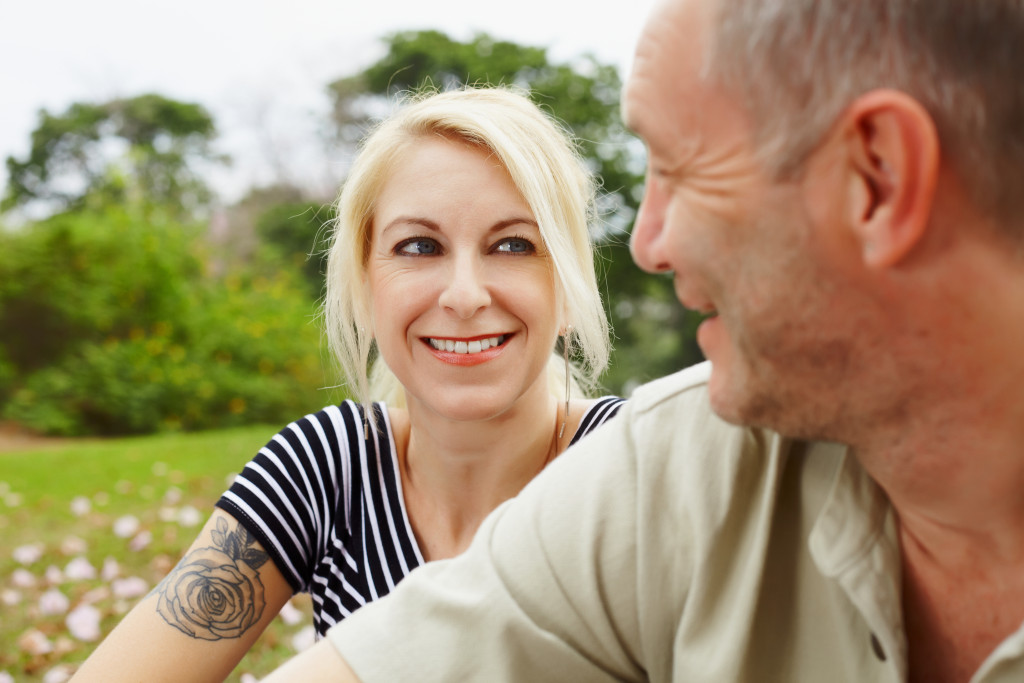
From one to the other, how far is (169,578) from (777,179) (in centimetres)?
175

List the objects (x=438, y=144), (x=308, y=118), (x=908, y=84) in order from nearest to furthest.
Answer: (x=908, y=84) < (x=438, y=144) < (x=308, y=118)

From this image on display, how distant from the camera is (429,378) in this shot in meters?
2.38

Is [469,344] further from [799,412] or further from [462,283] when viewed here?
[799,412]

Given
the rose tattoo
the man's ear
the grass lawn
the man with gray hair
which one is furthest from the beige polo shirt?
the grass lawn

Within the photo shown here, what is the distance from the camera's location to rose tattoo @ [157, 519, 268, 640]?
2127mm

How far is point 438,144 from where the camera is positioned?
2.39m

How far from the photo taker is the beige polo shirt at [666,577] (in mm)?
1302

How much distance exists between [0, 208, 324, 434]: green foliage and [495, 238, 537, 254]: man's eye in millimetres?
8214

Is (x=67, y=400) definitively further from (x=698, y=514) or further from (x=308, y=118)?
(x=308, y=118)

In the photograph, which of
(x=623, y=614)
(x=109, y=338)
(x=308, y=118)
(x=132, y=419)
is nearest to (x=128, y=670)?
(x=623, y=614)

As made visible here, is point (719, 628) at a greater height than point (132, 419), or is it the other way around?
point (719, 628)

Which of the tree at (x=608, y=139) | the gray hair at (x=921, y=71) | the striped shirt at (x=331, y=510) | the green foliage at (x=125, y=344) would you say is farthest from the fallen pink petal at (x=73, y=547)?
the tree at (x=608, y=139)

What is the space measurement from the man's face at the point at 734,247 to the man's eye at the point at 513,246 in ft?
3.57

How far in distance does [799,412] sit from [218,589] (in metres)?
1.53
